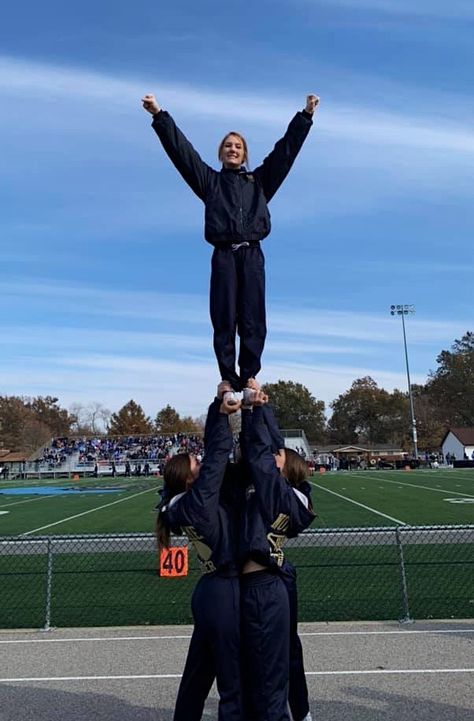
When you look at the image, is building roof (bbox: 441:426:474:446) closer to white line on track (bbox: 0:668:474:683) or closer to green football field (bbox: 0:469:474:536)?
green football field (bbox: 0:469:474:536)

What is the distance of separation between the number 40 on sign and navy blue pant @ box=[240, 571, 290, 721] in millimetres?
6863

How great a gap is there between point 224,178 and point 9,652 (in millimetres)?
5197

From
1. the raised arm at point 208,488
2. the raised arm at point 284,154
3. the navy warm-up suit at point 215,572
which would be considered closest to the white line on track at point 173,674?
the navy warm-up suit at point 215,572

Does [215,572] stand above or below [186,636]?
above

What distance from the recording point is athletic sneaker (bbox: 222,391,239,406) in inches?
137

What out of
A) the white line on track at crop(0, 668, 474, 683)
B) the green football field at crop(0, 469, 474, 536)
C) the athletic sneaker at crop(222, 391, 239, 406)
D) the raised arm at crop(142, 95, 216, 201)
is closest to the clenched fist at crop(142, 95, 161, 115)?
the raised arm at crop(142, 95, 216, 201)

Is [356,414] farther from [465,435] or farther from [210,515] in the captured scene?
[210,515]

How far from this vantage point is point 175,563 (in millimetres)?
10062

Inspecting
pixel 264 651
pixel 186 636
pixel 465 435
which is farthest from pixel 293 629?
pixel 465 435

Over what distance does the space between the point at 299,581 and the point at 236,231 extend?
7513mm

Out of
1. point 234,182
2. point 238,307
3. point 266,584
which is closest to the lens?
point 266,584

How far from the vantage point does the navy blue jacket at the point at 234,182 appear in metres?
3.92

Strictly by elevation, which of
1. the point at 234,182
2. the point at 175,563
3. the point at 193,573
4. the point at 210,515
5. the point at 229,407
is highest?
the point at 234,182

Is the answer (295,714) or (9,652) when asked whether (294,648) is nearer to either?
(295,714)
